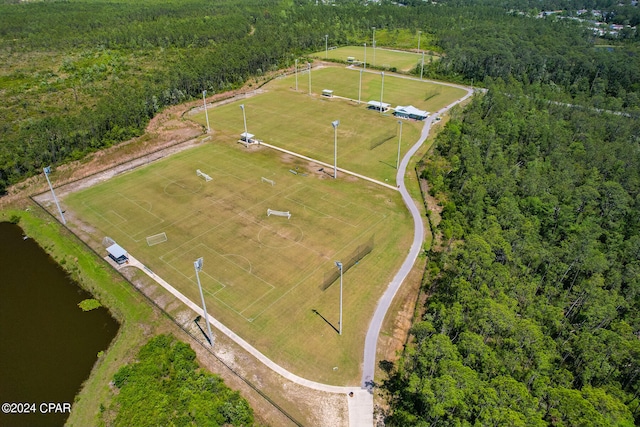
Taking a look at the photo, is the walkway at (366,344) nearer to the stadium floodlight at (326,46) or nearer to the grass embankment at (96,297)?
the grass embankment at (96,297)

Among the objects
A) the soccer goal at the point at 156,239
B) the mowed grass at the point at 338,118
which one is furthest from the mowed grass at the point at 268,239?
the mowed grass at the point at 338,118

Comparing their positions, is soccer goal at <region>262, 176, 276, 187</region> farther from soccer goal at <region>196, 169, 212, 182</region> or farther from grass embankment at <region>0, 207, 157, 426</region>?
grass embankment at <region>0, 207, 157, 426</region>

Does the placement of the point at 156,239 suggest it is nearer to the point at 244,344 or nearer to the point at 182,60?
the point at 244,344

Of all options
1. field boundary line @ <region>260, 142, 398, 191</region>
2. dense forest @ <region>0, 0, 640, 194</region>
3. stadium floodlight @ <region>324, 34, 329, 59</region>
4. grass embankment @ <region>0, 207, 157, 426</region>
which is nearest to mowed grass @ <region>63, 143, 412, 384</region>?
field boundary line @ <region>260, 142, 398, 191</region>

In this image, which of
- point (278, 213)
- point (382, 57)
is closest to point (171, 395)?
point (278, 213)

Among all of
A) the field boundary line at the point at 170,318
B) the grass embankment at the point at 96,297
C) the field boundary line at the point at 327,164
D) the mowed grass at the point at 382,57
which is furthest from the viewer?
the mowed grass at the point at 382,57
